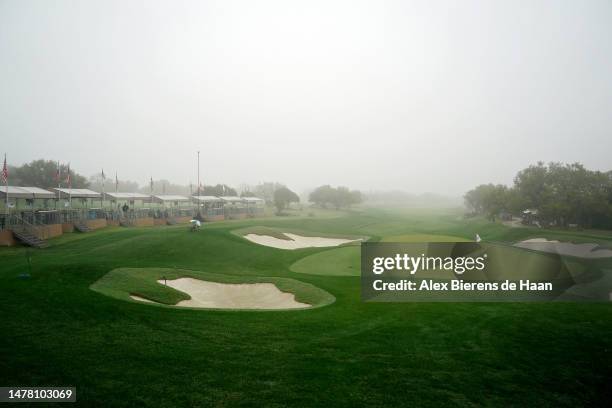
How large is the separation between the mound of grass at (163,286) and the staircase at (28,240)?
1506 cm

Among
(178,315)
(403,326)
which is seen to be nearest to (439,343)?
(403,326)

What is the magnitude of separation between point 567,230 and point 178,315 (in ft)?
153

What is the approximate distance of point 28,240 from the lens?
96.8 feet

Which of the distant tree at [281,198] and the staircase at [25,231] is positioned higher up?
the distant tree at [281,198]

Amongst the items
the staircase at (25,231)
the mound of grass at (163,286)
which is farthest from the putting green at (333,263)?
the staircase at (25,231)

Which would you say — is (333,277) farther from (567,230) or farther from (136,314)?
(567,230)

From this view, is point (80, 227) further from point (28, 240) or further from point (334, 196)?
point (334, 196)

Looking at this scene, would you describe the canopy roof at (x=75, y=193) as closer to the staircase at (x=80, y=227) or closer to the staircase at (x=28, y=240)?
the staircase at (x=80, y=227)

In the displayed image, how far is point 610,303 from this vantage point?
1719cm

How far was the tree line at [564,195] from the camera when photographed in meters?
41.6

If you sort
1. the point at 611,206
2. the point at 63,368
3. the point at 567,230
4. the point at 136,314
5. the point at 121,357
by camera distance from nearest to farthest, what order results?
the point at 63,368 < the point at 121,357 < the point at 136,314 < the point at 611,206 < the point at 567,230

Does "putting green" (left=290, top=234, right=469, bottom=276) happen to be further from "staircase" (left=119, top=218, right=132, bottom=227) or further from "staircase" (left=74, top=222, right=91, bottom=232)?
"staircase" (left=119, top=218, right=132, bottom=227)

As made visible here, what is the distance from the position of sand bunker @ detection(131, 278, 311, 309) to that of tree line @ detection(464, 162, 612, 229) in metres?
40.2

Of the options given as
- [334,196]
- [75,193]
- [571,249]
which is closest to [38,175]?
[75,193]
